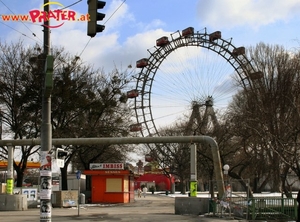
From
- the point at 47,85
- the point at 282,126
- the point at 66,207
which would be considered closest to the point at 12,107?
the point at 66,207

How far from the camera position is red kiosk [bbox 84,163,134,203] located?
39781 millimetres

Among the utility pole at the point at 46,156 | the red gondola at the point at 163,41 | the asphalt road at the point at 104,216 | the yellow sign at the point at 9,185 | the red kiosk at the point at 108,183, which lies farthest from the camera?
the red gondola at the point at 163,41

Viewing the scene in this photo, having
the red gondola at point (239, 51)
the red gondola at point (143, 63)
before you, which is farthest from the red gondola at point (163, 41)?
the red gondola at point (239, 51)

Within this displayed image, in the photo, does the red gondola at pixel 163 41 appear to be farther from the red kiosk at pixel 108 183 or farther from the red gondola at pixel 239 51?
the red kiosk at pixel 108 183

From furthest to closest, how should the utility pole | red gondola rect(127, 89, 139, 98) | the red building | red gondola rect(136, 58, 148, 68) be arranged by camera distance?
1. the red building
2. red gondola rect(136, 58, 148, 68)
3. red gondola rect(127, 89, 139, 98)
4. the utility pole

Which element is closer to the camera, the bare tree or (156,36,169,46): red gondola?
the bare tree

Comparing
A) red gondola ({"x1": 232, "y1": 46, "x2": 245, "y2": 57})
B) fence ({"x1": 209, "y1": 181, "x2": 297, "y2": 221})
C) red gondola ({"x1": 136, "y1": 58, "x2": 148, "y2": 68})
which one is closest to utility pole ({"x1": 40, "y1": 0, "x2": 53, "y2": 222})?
fence ({"x1": 209, "y1": 181, "x2": 297, "y2": 221})

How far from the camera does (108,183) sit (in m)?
40.9

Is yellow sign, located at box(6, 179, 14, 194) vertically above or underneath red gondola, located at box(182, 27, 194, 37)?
underneath

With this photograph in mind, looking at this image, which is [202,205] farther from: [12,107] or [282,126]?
[12,107]

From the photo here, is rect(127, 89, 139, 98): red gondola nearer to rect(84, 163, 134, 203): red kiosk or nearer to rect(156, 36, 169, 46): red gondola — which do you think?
rect(156, 36, 169, 46): red gondola

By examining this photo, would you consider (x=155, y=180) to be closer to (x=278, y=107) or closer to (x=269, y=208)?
(x=278, y=107)

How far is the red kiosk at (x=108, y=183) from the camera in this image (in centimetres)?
3978

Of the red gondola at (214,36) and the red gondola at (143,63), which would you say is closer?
the red gondola at (214,36)
